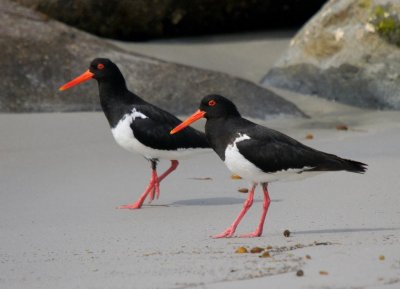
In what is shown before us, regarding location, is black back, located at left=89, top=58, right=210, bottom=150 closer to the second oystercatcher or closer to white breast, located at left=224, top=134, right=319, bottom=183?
the second oystercatcher

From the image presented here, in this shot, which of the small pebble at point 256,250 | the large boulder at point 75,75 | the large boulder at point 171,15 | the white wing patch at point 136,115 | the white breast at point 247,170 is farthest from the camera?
the large boulder at point 171,15

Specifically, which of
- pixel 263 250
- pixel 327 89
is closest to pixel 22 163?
pixel 263 250

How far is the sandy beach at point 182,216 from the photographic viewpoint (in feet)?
18.2

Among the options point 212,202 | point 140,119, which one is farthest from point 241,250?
point 140,119

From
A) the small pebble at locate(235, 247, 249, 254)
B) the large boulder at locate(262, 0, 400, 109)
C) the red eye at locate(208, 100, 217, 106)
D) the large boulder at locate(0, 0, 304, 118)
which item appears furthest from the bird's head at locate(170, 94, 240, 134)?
the large boulder at locate(262, 0, 400, 109)

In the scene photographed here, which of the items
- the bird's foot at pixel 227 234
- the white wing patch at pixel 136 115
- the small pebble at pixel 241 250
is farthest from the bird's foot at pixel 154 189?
the small pebble at pixel 241 250

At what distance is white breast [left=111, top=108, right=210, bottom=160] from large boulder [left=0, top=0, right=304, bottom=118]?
2516 mm

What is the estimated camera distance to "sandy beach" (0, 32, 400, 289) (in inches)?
218

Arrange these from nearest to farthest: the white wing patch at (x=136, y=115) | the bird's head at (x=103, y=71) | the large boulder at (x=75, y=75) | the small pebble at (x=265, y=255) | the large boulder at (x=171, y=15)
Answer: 1. the small pebble at (x=265, y=255)
2. the white wing patch at (x=136, y=115)
3. the bird's head at (x=103, y=71)
4. the large boulder at (x=75, y=75)
5. the large boulder at (x=171, y=15)

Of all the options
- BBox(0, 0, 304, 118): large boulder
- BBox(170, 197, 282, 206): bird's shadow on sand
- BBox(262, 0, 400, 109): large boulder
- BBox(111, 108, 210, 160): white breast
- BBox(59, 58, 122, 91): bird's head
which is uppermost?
BBox(262, 0, 400, 109): large boulder

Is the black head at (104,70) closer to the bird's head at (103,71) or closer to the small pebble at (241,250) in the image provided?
the bird's head at (103,71)

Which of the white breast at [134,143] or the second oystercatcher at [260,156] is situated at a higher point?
the white breast at [134,143]

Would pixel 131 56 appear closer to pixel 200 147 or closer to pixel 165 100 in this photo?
pixel 165 100

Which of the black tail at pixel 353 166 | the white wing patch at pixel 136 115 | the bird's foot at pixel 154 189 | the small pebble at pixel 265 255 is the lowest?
the small pebble at pixel 265 255
